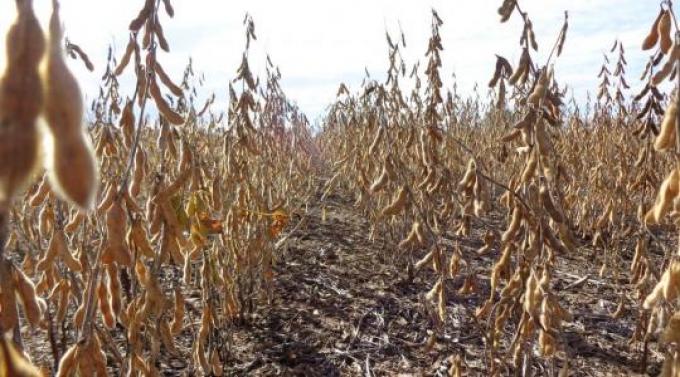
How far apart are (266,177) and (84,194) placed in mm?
3443

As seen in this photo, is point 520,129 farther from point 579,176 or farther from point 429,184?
point 579,176

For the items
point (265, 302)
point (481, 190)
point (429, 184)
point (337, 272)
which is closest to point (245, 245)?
point (265, 302)

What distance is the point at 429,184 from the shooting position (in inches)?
107

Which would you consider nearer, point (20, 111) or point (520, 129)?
point (20, 111)

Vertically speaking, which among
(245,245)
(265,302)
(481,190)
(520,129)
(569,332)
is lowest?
(569,332)

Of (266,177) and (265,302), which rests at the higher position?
(266,177)

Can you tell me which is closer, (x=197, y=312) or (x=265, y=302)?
(x=197, y=312)

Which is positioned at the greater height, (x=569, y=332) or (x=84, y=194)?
(x=84, y=194)

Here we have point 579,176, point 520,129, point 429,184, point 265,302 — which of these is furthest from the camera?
point 579,176

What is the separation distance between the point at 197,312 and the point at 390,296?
1.17 m

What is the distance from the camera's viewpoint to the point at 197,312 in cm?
338

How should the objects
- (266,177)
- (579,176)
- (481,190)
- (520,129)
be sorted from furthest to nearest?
(579,176) < (266,177) < (481,190) < (520,129)

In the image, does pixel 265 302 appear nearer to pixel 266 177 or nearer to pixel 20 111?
pixel 266 177

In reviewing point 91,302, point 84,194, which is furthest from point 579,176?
point 84,194
